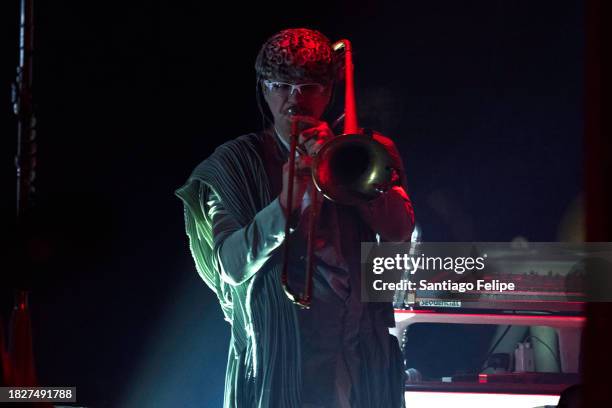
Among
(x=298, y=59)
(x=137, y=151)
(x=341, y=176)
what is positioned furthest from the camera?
(x=137, y=151)

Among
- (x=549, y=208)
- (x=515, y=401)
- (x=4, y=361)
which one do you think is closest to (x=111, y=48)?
(x=515, y=401)

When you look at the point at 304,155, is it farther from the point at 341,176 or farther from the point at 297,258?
the point at 297,258

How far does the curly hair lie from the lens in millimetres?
1497

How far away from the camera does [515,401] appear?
237cm

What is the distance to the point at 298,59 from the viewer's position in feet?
4.91

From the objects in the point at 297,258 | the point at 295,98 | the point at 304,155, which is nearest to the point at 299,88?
the point at 295,98

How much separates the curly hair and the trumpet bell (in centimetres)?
15

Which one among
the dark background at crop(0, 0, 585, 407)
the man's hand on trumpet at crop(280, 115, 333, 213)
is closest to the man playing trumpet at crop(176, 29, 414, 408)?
the man's hand on trumpet at crop(280, 115, 333, 213)

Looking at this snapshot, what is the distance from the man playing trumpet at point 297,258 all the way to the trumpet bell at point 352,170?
26mm

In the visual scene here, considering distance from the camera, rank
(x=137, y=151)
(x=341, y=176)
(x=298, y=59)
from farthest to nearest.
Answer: (x=137, y=151)
(x=298, y=59)
(x=341, y=176)

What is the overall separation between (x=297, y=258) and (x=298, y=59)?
14.7 inches

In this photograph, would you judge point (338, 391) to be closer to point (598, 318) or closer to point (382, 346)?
point (382, 346)

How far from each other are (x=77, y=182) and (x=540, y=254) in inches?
77.0

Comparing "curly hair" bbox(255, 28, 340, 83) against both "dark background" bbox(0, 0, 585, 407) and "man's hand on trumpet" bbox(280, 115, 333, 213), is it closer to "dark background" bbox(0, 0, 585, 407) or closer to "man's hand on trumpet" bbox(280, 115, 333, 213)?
"man's hand on trumpet" bbox(280, 115, 333, 213)
